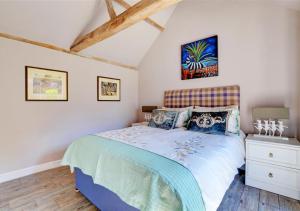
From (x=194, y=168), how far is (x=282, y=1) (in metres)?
2.68

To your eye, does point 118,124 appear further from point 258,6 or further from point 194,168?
point 258,6

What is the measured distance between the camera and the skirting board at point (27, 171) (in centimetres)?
239

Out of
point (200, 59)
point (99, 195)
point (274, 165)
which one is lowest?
point (99, 195)

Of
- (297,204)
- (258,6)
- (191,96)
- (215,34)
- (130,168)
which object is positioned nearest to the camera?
(130,168)

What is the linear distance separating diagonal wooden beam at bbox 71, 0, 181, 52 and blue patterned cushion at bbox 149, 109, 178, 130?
1.55 metres

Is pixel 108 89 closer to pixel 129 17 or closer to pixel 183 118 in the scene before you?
pixel 183 118

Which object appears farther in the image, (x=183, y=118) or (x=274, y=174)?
(x=183, y=118)

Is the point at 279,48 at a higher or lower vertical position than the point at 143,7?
lower

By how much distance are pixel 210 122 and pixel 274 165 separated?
0.91 m

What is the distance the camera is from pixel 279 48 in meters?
2.40

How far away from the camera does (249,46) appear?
2.65 meters

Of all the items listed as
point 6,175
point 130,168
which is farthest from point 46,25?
point 130,168

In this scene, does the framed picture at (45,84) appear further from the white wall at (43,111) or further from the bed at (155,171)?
the bed at (155,171)

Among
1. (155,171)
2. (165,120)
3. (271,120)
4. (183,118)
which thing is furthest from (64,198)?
(271,120)
